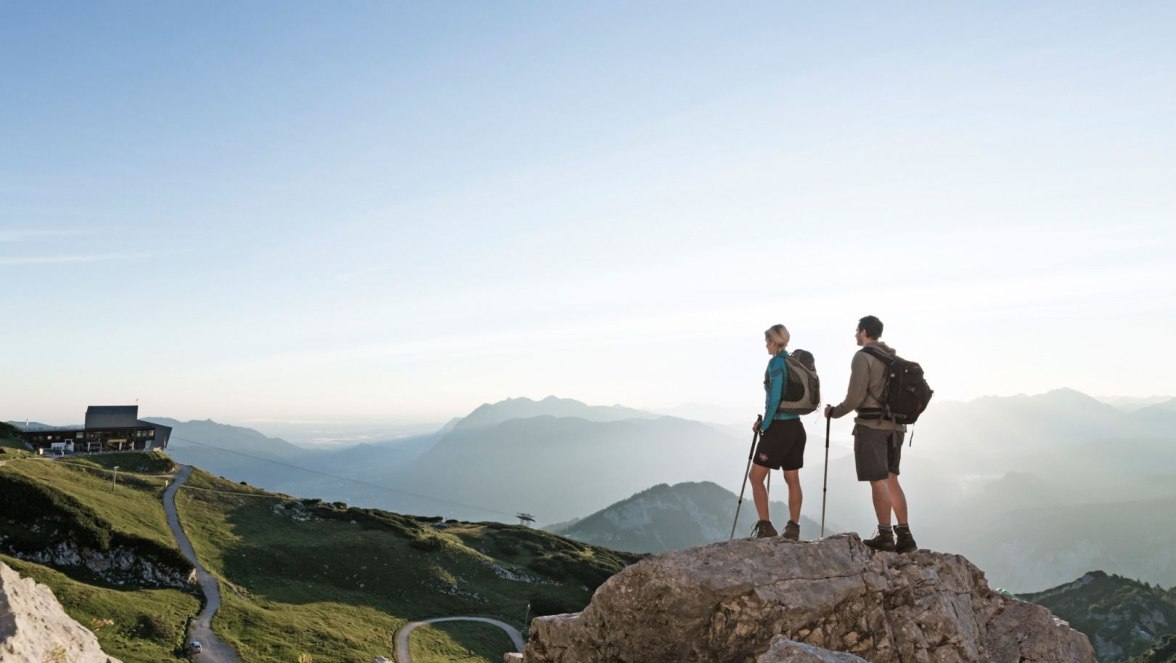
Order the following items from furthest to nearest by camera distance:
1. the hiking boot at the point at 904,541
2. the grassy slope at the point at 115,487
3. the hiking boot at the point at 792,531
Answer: the grassy slope at the point at 115,487 → the hiking boot at the point at 792,531 → the hiking boot at the point at 904,541

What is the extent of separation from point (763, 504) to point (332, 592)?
6118cm

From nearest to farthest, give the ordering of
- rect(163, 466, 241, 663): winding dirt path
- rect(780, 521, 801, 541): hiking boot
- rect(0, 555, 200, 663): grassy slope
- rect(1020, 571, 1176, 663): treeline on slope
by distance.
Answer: rect(780, 521, 801, 541): hiking boot → rect(0, 555, 200, 663): grassy slope → rect(163, 466, 241, 663): winding dirt path → rect(1020, 571, 1176, 663): treeline on slope

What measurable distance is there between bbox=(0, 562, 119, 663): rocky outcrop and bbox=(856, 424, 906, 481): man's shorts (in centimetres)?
1445

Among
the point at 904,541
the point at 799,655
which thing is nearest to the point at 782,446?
the point at 904,541

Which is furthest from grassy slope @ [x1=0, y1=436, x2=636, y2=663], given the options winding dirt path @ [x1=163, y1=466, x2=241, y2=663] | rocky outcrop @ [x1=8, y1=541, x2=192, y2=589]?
rocky outcrop @ [x1=8, y1=541, x2=192, y2=589]

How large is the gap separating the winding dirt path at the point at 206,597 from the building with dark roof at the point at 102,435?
1330 inches

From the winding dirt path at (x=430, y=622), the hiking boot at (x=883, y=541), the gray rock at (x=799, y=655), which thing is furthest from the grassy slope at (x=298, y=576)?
the hiking boot at (x=883, y=541)

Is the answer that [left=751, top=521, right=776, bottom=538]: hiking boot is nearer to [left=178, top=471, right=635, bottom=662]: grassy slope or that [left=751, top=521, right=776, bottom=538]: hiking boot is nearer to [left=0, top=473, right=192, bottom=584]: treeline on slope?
[left=178, top=471, right=635, bottom=662]: grassy slope

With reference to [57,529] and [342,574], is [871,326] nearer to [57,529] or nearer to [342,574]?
[57,529]

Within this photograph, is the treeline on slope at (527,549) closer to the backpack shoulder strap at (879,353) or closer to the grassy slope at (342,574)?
the grassy slope at (342,574)

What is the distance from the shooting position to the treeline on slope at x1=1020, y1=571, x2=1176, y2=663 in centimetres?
14450

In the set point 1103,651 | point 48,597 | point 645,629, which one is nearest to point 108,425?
point 48,597

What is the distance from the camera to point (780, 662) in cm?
918

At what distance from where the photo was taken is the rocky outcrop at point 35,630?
916cm
